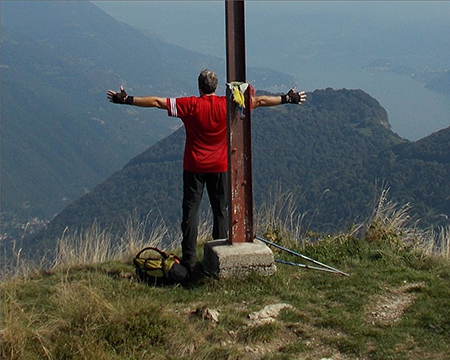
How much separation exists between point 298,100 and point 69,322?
318 centimetres

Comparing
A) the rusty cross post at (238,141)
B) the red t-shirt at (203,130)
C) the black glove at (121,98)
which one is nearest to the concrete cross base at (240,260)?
the rusty cross post at (238,141)

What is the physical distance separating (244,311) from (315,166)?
8244 cm

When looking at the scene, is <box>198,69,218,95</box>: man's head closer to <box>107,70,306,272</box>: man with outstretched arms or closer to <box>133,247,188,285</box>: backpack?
<box>107,70,306,272</box>: man with outstretched arms

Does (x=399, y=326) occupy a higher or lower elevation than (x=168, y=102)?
lower

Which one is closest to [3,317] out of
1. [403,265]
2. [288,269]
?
[288,269]

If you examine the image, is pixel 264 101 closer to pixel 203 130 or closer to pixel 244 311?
pixel 203 130

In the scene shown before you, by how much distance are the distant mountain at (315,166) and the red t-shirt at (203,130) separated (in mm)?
46248

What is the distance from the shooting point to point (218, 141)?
6539 mm

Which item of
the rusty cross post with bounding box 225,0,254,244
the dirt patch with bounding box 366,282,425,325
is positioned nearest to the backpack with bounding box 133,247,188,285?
the rusty cross post with bounding box 225,0,254,244

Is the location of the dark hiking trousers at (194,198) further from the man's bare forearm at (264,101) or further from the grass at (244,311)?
the man's bare forearm at (264,101)

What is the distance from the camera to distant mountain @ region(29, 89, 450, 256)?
60.5 metres

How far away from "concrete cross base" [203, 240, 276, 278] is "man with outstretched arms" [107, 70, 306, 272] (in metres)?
0.38

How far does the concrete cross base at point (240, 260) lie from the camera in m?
6.25

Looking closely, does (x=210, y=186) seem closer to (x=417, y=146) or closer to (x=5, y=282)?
(x=5, y=282)
